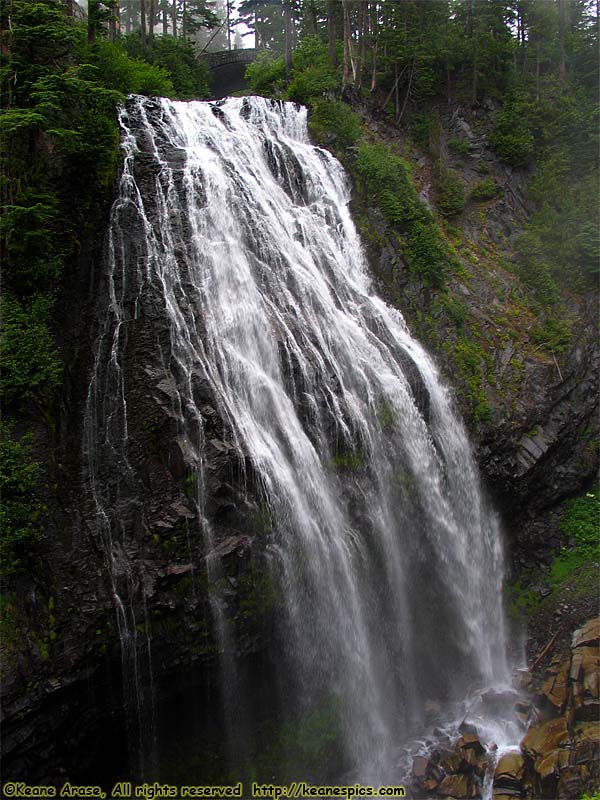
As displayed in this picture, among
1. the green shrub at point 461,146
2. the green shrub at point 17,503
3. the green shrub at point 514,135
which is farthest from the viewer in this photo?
the green shrub at point 461,146

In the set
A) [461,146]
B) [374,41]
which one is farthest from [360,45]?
[461,146]

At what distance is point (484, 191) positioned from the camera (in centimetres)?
1906

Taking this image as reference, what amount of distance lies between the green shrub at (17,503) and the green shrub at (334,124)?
13.3 meters

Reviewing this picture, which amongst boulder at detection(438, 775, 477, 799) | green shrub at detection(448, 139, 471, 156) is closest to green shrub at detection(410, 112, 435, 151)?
green shrub at detection(448, 139, 471, 156)

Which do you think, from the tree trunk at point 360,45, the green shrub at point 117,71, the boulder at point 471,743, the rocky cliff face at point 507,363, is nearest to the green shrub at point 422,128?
the tree trunk at point 360,45

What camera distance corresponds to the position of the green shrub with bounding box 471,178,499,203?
1906 centimetres

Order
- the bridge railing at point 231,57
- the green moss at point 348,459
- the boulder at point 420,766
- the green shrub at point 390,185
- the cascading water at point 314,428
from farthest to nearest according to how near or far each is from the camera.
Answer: the bridge railing at point 231,57 → the green shrub at point 390,185 → the green moss at point 348,459 → the cascading water at point 314,428 → the boulder at point 420,766

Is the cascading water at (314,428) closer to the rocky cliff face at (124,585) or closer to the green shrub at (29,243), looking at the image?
the rocky cliff face at (124,585)

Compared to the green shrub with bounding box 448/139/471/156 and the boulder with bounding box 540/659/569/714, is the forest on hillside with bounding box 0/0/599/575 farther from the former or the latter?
the boulder with bounding box 540/659/569/714

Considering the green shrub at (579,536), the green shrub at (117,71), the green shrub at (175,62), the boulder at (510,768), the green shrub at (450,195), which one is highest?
the green shrub at (175,62)

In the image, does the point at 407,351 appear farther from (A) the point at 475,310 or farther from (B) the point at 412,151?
(B) the point at 412,151

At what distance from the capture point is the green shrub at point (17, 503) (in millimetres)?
8227

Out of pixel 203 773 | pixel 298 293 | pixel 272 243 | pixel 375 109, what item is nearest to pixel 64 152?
pixel 272 243

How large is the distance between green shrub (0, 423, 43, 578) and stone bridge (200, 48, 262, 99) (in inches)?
889
